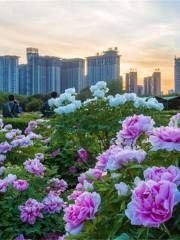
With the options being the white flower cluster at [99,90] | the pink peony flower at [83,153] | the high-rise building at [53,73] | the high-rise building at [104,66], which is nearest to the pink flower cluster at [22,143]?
the pink peony flower at [83,153]

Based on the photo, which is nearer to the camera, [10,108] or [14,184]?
[14,184]

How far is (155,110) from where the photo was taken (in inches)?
185

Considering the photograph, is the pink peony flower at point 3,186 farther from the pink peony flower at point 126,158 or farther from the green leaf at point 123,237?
the green leaf at point 123,237

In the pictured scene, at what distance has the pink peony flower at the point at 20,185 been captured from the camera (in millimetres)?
3221

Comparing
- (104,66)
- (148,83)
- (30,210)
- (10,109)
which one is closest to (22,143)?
(30,210)

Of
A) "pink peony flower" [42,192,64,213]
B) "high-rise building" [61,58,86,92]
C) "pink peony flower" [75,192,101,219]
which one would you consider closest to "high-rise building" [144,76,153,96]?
"high-rise building" [61,58,86,92]

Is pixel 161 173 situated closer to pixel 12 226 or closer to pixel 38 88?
pixel 12 226

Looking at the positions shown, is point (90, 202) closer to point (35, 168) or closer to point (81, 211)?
point (81, 211)

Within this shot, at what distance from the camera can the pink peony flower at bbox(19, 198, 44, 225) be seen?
3.13 m

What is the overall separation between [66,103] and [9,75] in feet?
260

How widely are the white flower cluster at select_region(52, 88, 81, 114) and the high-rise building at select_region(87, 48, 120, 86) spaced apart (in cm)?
6630

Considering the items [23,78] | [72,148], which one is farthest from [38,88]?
[72,148]

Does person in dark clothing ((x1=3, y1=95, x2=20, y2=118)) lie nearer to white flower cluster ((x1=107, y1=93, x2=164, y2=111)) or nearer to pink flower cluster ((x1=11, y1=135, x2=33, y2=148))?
pink flower cluster ((x1=11, y1=135, x2=33, y2=148))

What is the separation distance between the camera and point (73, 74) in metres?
70.9
